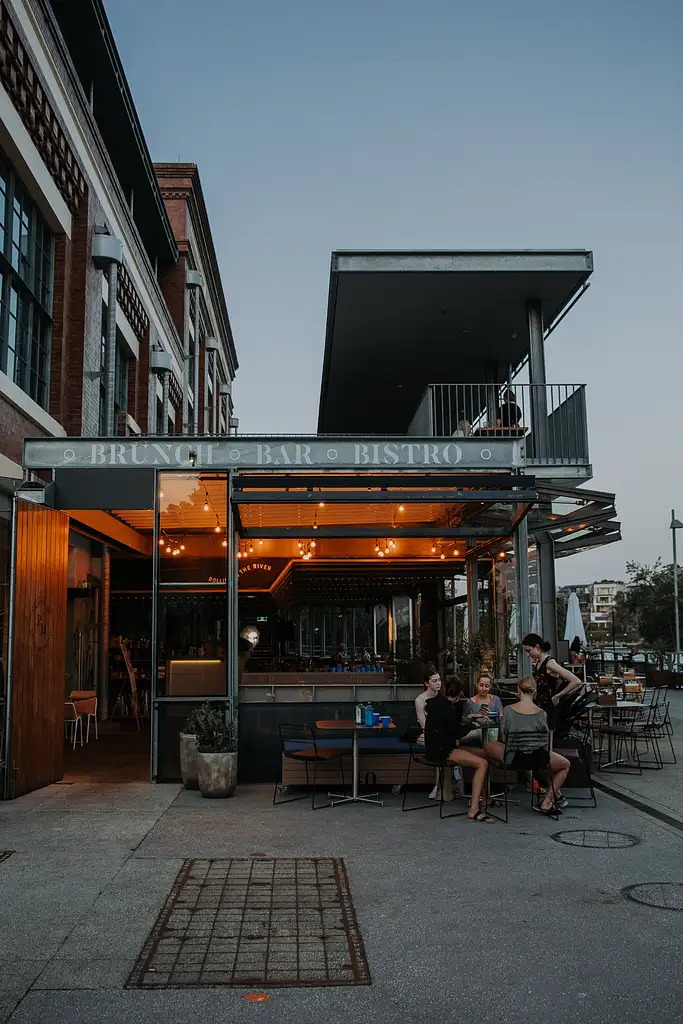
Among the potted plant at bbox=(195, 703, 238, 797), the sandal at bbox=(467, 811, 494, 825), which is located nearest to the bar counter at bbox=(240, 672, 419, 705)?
the potted plant at bbox=(195, 703, 238, 797)

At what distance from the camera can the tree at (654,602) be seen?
146 ft

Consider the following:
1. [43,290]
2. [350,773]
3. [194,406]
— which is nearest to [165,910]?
[350,773]

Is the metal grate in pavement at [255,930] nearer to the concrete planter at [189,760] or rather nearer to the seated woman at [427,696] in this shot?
the seated woman at [427,696]

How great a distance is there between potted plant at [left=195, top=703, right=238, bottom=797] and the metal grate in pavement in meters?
2.96

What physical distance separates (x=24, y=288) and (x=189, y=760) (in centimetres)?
665

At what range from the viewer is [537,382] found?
655 inches

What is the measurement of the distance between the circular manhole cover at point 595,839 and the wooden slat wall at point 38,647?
5687 mm

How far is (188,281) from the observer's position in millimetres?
26891

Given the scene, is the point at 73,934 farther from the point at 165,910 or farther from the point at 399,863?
the point at 399,863

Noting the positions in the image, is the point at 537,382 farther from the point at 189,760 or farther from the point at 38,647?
the point at 38,647

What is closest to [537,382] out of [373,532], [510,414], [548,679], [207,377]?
[510,414]

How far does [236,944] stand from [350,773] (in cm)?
536

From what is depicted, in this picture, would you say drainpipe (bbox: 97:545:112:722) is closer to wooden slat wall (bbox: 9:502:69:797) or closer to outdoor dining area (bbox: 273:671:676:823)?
wooden slat wall (bbox: 9:502:69:797)

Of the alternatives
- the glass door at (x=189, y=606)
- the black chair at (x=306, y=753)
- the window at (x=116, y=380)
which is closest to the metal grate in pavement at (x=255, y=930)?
the black chair at (x=306, y=753)
